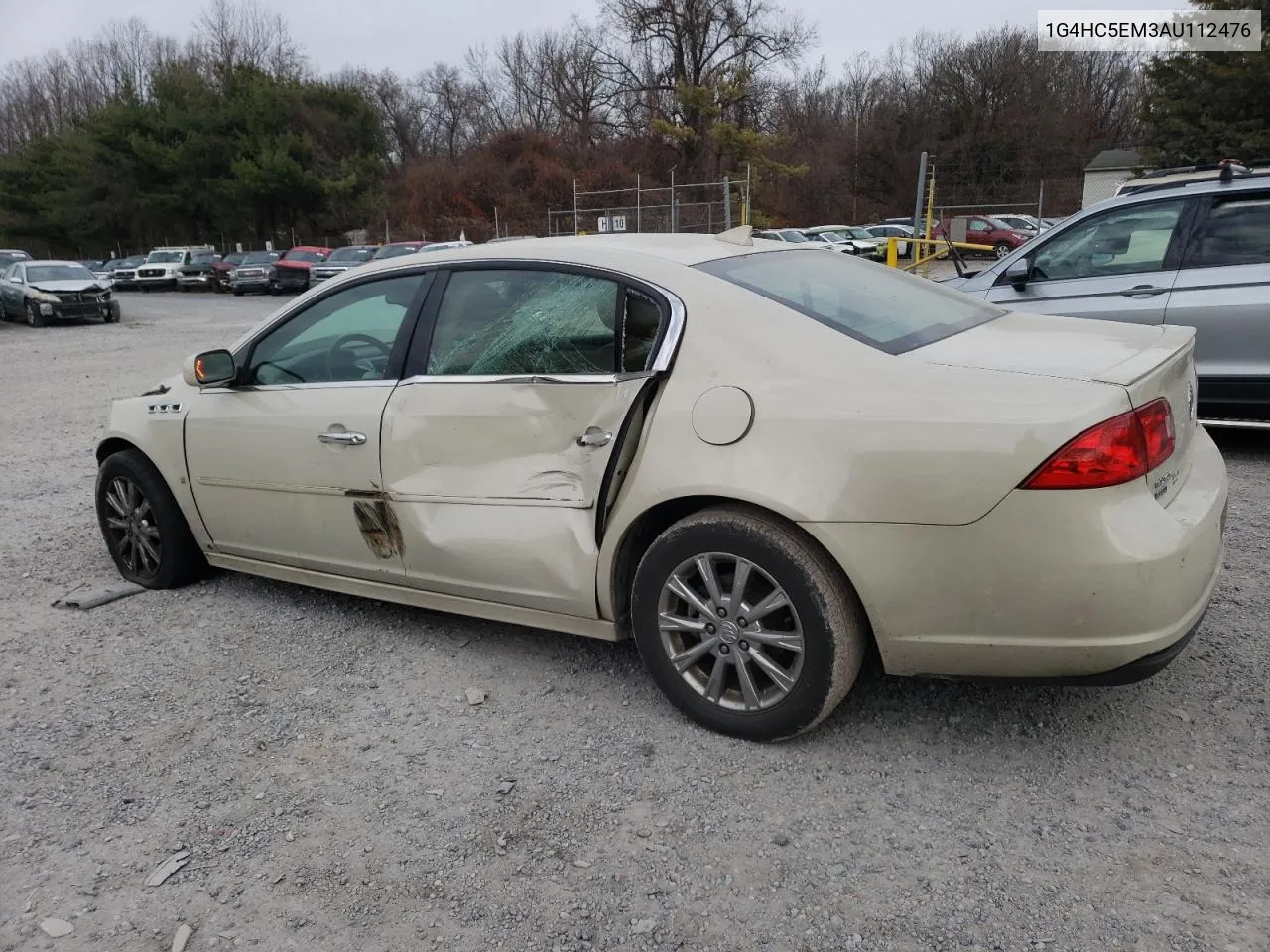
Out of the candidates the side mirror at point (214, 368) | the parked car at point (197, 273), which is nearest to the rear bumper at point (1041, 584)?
the side mirror at point (214, 368)

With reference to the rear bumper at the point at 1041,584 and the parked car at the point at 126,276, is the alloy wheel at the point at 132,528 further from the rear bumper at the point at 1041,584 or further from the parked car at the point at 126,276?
the parked car at the point at 126,276

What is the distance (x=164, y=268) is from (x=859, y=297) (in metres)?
41.8

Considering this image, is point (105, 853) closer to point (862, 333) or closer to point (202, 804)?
point (202, 804)

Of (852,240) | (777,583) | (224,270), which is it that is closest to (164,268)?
(224,270)

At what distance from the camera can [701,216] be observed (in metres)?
28.8

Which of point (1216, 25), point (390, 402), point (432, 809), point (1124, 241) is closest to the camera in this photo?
point (432, 809)

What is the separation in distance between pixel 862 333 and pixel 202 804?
240cm

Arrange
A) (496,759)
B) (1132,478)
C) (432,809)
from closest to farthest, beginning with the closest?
(1132,478)
(432,809)
(496,759)

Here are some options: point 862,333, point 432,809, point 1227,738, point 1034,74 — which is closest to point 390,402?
point 432,809

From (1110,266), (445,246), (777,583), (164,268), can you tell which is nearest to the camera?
(777,583)

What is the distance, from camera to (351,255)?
29.7m

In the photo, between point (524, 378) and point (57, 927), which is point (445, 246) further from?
point (57, 927)

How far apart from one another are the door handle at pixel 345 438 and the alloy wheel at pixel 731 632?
1356mm

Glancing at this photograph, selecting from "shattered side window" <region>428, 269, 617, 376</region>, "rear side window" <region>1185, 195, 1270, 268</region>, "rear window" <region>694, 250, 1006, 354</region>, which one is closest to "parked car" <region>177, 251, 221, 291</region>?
"rear side window" <region>1185, 195, 1270, 268</region>
